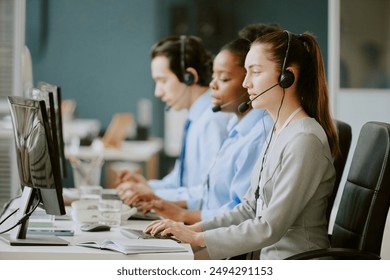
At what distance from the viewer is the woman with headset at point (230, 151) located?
8.29 ft

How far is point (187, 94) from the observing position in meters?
3.21

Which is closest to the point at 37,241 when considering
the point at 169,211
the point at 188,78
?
the point at 169,211

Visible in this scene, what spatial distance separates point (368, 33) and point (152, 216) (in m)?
2.13

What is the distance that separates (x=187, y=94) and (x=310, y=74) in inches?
46.0

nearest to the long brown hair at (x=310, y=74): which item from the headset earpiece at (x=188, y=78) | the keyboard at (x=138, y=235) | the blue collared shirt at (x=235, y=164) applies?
the blue collared shirt at (x=235, y=164)

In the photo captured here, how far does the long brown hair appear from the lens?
2088 millimetres

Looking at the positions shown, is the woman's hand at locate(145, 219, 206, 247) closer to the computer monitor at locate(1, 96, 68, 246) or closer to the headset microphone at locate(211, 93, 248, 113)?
the computer monitor at locate(1, 96, 68, 246)

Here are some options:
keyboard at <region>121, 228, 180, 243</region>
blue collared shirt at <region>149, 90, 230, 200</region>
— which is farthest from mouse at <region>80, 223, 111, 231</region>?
blue collared shirt at <region>149, 90, 230, 200</region>

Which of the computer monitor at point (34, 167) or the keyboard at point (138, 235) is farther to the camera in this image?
the keyboard at point (138, 235)

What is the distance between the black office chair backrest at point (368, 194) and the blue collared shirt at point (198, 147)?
91 centimetres

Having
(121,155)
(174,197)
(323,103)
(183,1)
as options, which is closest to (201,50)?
(174,197)

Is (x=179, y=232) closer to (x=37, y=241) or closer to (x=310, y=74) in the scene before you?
(x=37, y=241)

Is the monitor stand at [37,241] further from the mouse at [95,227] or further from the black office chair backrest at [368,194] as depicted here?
the black office chair backrest at [368,194]

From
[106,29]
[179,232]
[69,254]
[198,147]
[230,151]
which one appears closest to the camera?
[69,254]
